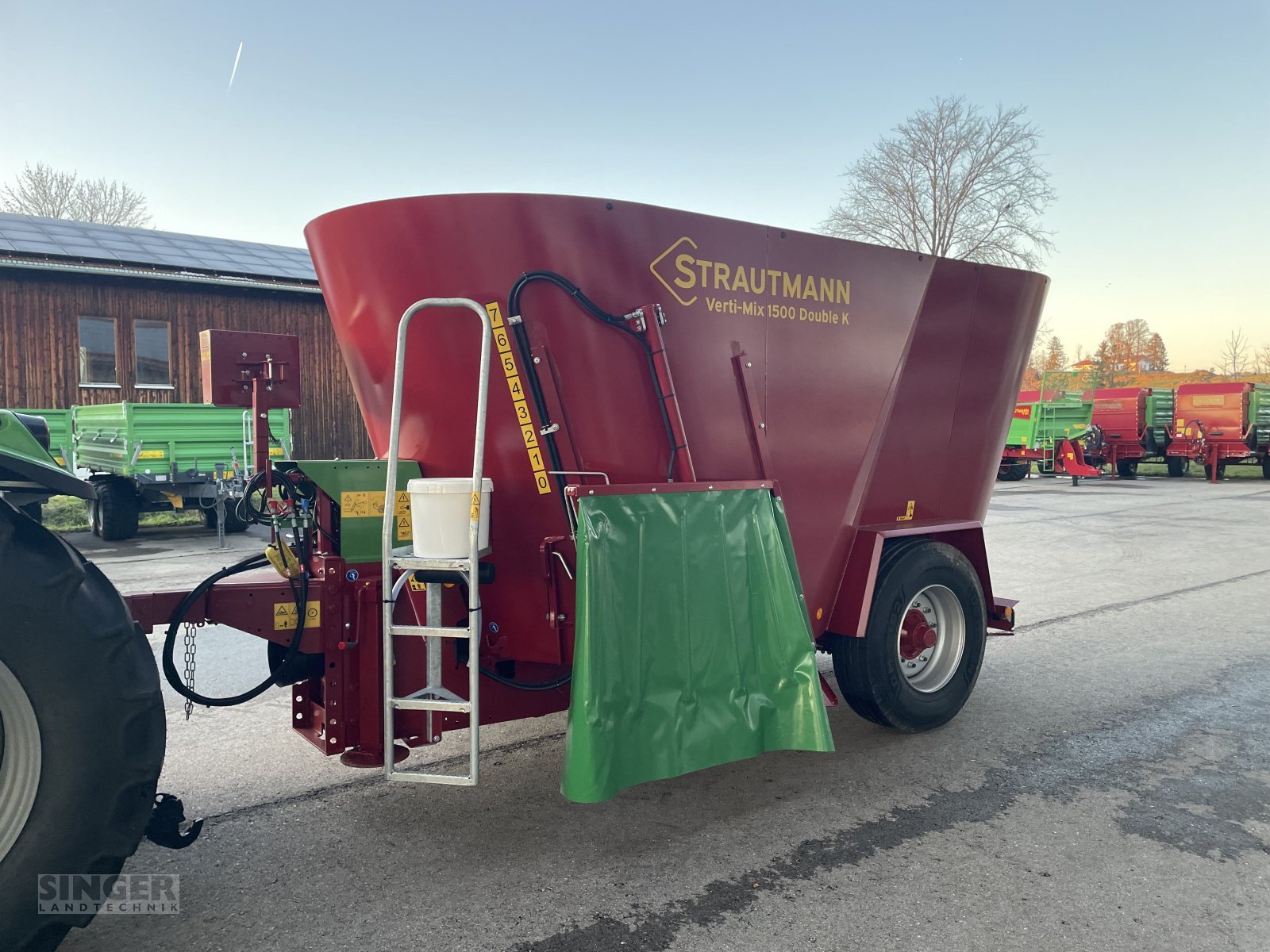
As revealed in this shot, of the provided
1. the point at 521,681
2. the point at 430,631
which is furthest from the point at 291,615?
the point at 521,681

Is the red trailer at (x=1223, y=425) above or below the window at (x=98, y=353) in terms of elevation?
below

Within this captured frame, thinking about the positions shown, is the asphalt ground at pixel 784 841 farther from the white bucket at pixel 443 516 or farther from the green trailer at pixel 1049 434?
the green trailer at pixel 1049 434

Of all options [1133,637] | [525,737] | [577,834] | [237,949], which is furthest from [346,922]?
[1133,637]

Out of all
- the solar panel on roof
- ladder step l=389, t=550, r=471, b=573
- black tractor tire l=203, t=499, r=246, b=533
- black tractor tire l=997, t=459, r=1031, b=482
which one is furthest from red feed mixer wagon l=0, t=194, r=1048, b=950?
black tractor tire l=997, t=459, r=1031, b=482

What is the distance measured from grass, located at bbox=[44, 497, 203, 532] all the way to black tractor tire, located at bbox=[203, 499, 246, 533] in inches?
27.6

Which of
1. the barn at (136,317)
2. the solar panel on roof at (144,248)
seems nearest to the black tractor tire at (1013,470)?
the barn at (136,317)

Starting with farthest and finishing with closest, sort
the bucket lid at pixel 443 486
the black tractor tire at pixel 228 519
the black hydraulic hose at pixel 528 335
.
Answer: the black tractor tire at pixel 228 519
the black hydraulic hose at pixel 528 335
the bucket lid at pixel 443 486

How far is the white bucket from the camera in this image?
3078mm

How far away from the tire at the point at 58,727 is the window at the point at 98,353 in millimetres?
18480

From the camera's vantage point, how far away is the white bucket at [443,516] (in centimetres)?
308

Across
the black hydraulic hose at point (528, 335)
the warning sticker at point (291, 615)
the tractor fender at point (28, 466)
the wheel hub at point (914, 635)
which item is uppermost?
the black hydraulic hose at point (528, 335)

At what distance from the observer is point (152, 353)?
18703mm

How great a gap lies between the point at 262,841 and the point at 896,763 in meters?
2.70

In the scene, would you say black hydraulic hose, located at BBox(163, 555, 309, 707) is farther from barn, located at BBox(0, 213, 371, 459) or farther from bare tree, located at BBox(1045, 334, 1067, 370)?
bare tree, located at BBox(1045, 334, 1067, 370)
